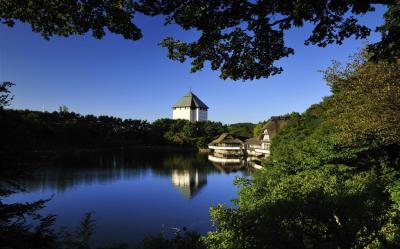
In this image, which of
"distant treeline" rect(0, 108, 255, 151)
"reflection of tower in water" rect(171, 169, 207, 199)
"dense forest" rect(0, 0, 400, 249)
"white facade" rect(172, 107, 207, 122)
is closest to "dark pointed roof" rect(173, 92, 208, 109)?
"white facade" rect(172, 107, 207, 122)

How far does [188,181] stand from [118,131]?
165 feet

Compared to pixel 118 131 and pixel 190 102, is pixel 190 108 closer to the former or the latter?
pixel 190 102

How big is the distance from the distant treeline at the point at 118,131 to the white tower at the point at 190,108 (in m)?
28.6

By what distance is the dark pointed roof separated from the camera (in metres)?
112

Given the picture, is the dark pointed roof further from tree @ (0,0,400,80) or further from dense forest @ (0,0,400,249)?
tree @ (0,0,400,80)

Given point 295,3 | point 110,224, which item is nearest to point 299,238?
point 295,3

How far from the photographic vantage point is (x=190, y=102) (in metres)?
112

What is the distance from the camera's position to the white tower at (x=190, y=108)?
112 m

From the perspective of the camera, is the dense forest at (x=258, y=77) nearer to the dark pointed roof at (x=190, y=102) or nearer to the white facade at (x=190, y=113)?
the white facade at (x=190, y=113)

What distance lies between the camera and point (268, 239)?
5941 mm

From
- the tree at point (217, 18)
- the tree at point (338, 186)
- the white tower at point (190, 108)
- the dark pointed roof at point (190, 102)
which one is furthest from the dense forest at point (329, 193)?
the dark pointed roof at point (190, 102)

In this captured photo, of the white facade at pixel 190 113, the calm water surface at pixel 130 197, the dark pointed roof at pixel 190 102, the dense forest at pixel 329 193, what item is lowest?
the calm water surface at pixel 130 197

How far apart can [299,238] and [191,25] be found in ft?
14.9

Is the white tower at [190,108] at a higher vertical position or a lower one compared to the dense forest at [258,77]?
higher
